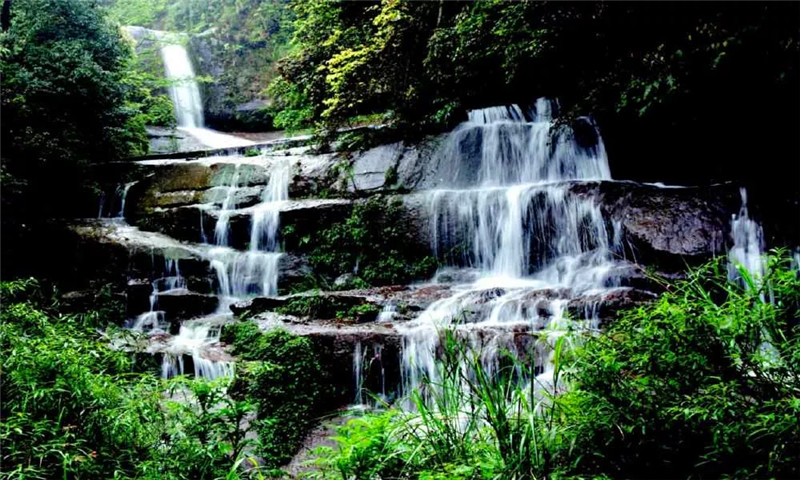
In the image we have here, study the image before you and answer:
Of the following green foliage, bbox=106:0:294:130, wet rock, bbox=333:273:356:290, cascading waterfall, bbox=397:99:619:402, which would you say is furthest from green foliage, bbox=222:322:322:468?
green foliage, bbox=106:0:294:130

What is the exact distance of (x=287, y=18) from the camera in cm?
1998

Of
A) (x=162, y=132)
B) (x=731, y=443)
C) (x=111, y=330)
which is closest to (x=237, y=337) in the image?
(x=111, y=330)

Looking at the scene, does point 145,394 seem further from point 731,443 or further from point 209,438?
point 731,443

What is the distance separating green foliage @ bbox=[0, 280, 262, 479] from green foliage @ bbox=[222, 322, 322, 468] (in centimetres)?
132

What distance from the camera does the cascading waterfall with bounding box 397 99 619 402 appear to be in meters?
5.86

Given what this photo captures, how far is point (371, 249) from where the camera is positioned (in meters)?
9.05

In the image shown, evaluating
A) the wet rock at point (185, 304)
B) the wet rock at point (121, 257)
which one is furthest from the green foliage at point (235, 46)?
the wet rock at point (185, 304)

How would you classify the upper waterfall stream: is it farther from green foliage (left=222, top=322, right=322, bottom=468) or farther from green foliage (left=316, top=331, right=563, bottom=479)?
green foliage (left=316, top=331, right=563, bottom=479)

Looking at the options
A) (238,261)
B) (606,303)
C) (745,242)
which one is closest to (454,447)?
(606,303)

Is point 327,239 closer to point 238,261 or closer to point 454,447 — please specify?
point 238,261

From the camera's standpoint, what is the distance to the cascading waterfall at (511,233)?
5859 mm

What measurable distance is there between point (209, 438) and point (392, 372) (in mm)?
2892

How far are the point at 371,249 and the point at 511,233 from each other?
2.46 metres

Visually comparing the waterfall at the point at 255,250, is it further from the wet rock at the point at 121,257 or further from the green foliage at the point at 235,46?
the green foliage at the point at 235,46
